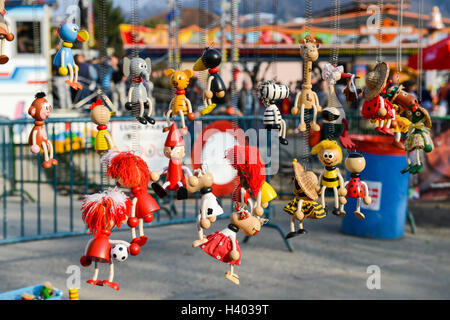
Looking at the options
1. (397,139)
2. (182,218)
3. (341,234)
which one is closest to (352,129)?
(341,234)

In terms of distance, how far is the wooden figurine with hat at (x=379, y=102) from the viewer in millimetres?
2197

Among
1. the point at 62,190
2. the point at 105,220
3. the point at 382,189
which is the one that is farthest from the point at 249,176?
the point at 62,190

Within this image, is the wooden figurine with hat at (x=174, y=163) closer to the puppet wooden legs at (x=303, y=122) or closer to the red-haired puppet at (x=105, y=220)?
the red-haired puppet at (x=105, y=220)

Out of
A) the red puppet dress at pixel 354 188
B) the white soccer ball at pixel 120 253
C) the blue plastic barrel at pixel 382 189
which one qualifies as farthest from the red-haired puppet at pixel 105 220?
the blue plastic barrel at pixel 382 189

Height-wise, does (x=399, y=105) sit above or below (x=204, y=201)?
above

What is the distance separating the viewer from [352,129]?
9727mm

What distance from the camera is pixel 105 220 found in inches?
83.5

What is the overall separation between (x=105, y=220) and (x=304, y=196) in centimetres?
70

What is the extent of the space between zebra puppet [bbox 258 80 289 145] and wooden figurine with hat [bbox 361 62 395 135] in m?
0.31

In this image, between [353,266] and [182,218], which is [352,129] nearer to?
[182,218]

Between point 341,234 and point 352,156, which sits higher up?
point 352,156

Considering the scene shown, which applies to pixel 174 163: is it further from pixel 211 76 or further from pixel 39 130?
pixel 39 130
